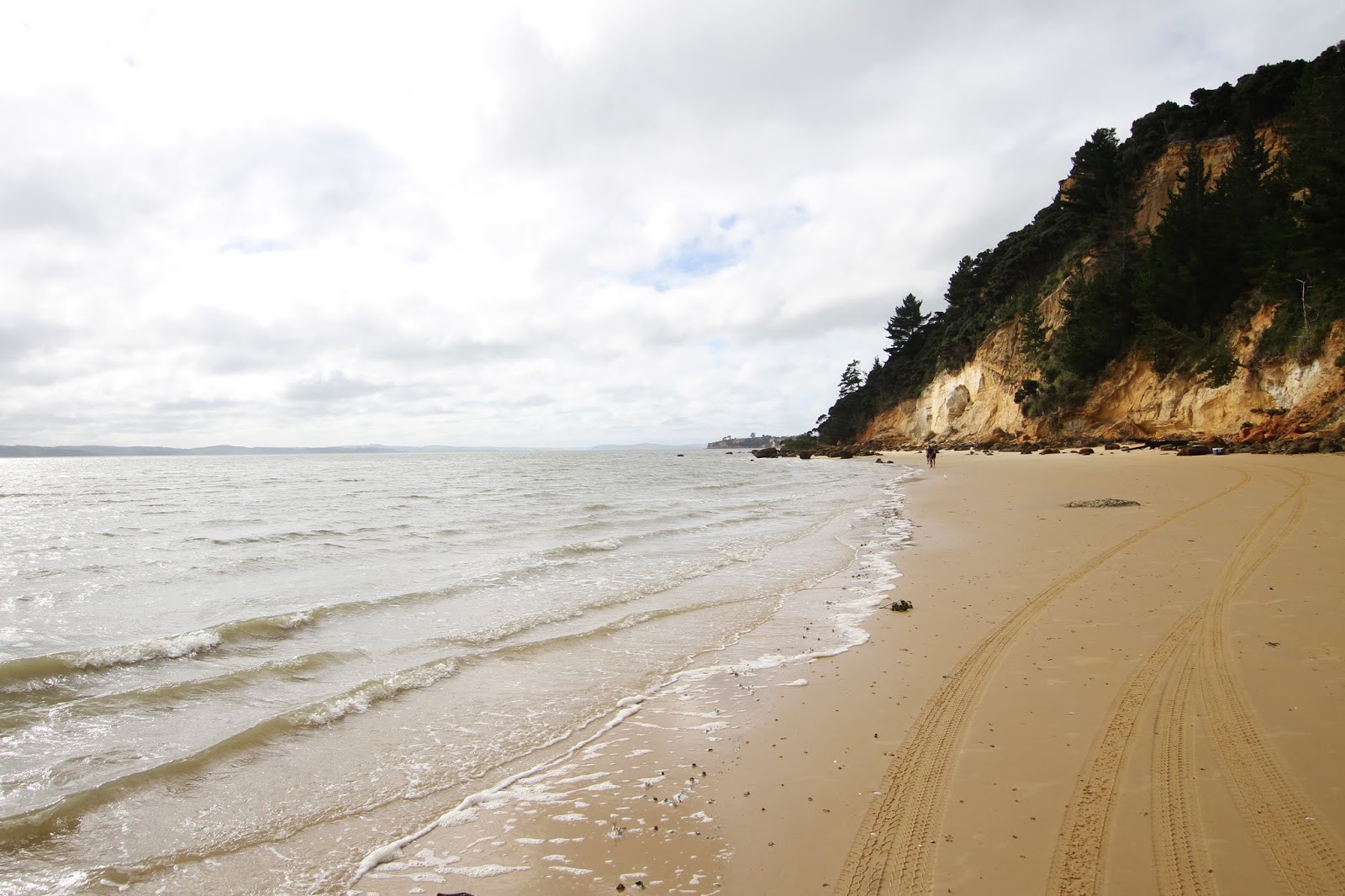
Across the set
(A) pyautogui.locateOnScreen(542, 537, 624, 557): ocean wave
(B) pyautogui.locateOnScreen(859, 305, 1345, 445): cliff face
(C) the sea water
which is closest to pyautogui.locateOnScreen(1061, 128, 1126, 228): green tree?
(B) pyautogui.locateOnScreen(859, 305, 1345, 445): cliff face

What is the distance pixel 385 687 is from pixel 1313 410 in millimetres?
31604

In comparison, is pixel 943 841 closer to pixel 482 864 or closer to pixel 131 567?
pixel 482 864

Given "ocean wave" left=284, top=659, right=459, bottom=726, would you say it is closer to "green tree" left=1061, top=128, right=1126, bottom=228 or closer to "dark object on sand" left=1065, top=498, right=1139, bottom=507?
"dark object on sand" left=1065, top=498, right=1139, bottom=507

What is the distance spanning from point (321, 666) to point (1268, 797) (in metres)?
7.24

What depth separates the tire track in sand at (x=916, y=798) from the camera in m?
2.75

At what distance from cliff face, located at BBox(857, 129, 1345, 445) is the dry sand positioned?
23.5m

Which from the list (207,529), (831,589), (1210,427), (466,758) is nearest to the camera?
(466,758)

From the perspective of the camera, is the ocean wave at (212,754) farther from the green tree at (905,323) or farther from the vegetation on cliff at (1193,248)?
the green tree at (905,323)

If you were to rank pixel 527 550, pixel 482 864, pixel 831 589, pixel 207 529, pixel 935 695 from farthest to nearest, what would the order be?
pixel 207 529 < pixel 527 550 < pixel 831 589 < pixel 935 695 < pixel 482 864

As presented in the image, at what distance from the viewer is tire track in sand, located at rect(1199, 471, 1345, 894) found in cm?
251

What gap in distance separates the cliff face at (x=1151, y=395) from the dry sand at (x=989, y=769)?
2355 centimetres

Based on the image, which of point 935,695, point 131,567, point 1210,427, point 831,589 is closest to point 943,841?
point 935,695

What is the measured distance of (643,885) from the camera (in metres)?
2.88

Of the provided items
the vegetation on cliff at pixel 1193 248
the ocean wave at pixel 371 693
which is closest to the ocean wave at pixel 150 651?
the ocean wave at pixel 371 693
